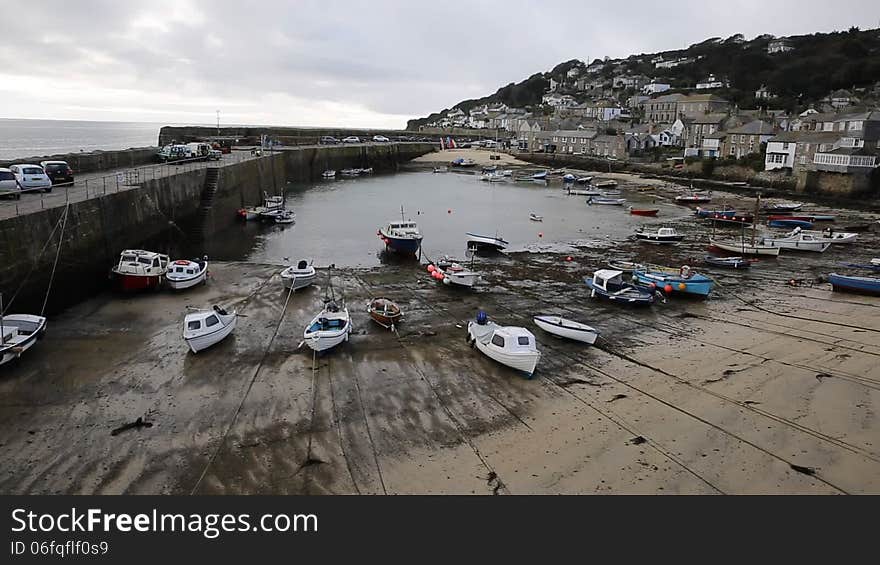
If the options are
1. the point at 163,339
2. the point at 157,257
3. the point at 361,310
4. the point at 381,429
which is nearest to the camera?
the point at 381,429

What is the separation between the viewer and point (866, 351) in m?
15.0

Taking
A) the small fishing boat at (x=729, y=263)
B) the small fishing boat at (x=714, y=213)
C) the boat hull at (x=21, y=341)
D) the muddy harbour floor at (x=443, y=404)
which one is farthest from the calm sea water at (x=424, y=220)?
the boat hull at (x=21, y=341)

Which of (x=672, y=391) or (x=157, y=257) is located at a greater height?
(x=157, y=257)

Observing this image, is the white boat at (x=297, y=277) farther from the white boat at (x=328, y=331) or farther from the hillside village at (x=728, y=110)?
the hillside village at (x=728, y=110)

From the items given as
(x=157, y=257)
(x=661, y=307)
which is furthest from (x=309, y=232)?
(x=661, y=307)

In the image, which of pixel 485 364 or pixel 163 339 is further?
pixel 163 339

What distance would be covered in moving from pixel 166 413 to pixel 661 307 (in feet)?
48.9

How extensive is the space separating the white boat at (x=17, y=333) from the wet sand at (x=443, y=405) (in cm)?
39

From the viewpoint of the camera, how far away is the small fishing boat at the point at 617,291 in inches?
774

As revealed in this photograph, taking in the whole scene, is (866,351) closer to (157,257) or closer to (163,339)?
(163,339)

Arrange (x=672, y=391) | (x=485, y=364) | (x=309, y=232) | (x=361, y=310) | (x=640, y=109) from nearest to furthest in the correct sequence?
(x=672, y=391) → (x=485, y=364) → (x=361, y=310) → (x=309, y=232) → (x=640, y=109)

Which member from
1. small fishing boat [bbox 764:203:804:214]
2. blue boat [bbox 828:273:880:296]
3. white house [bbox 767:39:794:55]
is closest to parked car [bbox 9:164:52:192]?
blue boat [bbox 828:273:880:296]

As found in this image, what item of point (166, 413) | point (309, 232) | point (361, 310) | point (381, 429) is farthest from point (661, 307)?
point (309, 232)

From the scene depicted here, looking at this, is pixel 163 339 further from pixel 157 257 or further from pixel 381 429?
pixel 381 429
